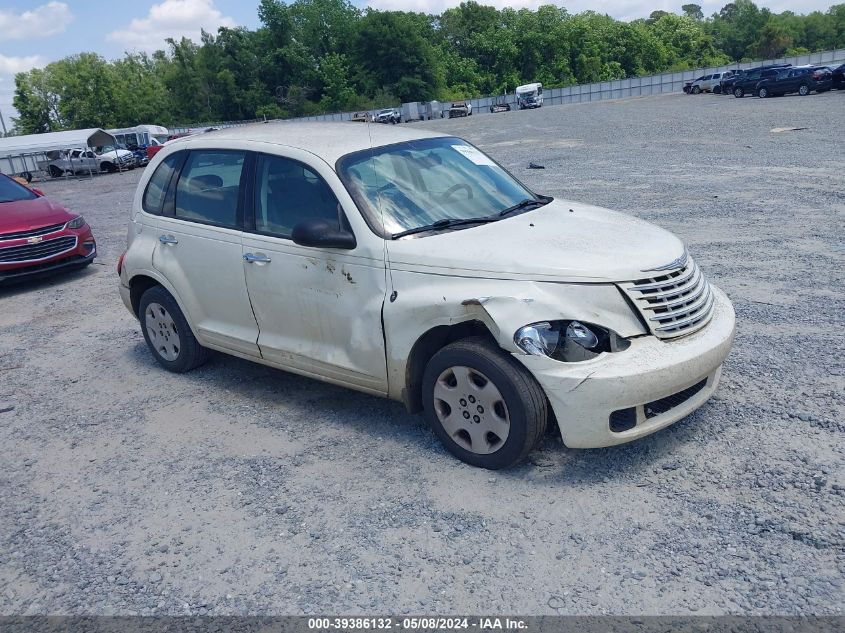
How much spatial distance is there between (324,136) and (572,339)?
2.39 metres

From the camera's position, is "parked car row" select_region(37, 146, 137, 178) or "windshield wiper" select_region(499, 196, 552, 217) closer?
"windshield wiper" select_region(499, 196, 552, 217)

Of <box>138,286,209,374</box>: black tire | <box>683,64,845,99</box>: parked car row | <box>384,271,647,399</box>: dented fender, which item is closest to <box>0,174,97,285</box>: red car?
<box>138,286,209,374</box>: black tire

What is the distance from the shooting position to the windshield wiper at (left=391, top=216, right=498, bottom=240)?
4.34 meters

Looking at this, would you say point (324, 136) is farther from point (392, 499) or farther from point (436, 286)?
point (392, 499)

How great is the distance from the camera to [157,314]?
19.6 ft

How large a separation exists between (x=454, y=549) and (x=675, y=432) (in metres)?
1.62

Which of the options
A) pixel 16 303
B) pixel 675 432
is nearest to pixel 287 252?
pixel 675 432

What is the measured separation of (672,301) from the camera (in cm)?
394

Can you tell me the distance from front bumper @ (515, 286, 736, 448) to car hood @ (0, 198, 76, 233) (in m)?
8.44

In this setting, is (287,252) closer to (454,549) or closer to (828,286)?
(454,549)

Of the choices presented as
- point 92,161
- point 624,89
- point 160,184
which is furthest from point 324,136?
point 624,89

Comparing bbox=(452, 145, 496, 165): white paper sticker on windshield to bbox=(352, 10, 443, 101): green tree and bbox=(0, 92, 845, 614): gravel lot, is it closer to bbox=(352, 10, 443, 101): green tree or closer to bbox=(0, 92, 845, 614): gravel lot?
bbox=(0, 92, 845, 614): gravel lot

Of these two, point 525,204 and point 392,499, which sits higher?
point 525,204

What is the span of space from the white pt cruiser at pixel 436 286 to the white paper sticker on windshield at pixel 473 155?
0.07ft
